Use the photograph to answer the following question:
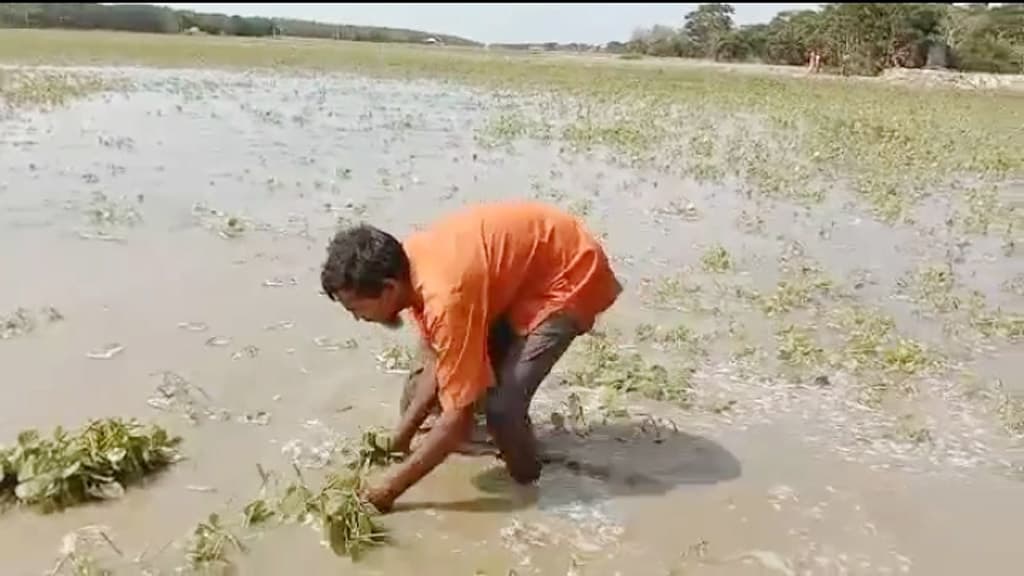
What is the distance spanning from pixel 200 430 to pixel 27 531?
0.99m

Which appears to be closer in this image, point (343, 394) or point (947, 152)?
point (343, 394)

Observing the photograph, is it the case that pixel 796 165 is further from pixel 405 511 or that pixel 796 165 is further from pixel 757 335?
pixel 405 511

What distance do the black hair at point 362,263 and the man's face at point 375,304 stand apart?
2 centimetres

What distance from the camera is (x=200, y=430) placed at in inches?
179

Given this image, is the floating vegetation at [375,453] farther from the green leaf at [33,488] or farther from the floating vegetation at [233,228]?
the floating vegetation at [233,228]

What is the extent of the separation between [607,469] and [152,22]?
228 ft

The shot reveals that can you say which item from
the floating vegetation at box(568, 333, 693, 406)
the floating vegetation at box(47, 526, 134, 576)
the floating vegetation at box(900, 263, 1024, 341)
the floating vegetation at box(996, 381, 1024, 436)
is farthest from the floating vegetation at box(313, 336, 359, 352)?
the floating vegetation at box(900, 263, 1024, 341)

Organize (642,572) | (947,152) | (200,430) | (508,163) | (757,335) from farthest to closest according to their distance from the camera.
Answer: (947,152)
(508,163)
(757,335)
(200,430)
(642,572)

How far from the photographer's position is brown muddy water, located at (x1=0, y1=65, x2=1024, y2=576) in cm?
374

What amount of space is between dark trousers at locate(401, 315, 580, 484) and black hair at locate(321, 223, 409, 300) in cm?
63

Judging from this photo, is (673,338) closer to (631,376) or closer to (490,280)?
(631,376)

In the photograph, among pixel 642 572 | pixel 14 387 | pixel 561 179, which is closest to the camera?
pixel 642 572

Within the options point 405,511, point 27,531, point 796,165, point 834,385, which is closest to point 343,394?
point 405,511

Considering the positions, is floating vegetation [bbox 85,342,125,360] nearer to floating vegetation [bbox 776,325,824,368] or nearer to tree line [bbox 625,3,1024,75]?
floating vegetation [bbox 776,325,824,368]
